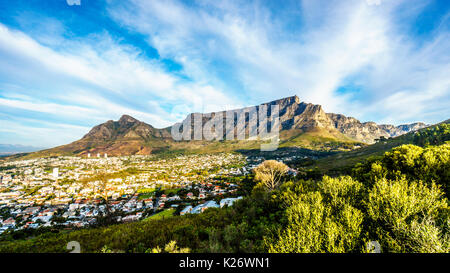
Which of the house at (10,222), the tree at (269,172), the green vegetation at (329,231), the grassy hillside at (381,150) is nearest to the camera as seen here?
the green vegetation at (329,231)

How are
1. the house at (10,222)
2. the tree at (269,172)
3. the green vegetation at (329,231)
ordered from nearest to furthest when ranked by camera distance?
the green vegetation at (329,231) < the house at (10,222) < the tree at (269,172)

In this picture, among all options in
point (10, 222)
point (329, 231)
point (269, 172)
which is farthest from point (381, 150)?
point (10, 222)

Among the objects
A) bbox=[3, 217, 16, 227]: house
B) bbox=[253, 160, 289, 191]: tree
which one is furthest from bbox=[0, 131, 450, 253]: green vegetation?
bbox=[3, 217, 16, 227]: house

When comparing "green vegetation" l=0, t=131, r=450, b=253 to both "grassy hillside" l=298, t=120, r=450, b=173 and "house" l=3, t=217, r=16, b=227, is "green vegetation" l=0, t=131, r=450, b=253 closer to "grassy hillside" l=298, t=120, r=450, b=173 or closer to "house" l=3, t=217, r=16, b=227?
"house" l=3, t=217, r=16, b=227

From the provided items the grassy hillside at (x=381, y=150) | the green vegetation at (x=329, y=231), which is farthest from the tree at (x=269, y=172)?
the green vegetation at (x=329, y=231)

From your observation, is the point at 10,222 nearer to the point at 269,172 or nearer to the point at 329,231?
the point at 269,172

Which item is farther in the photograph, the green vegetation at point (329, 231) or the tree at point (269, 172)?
the tree at point (269, 172)

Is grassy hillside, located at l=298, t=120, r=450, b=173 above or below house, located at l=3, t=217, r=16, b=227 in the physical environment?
above

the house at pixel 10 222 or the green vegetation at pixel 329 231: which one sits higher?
the green vegetation at pixel 329 231

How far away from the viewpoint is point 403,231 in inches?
252

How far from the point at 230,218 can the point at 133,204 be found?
47.0 meters

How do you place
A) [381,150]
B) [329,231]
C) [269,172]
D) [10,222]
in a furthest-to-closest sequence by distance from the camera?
1. [381,150]
2. [269,172]
3. [10,222]
4. [329,231]

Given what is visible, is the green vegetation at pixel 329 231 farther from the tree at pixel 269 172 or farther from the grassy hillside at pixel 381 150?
the grassy hillside at pixel 381 150
